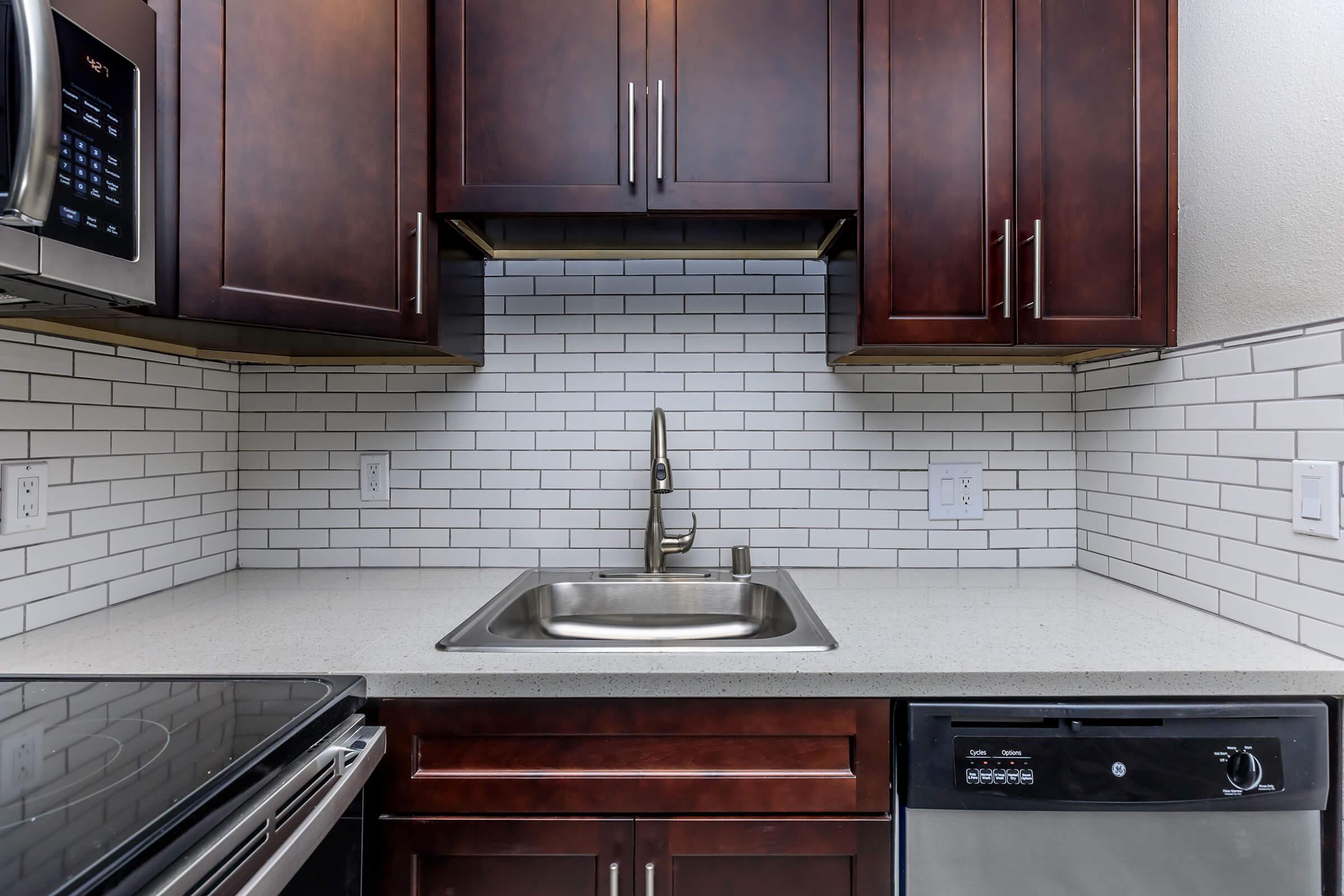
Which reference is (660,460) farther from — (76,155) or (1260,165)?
(1260,165)

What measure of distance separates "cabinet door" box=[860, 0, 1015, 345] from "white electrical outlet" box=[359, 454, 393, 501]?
3.86ft

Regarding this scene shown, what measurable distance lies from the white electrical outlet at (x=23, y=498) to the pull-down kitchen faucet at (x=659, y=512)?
3.61 ft

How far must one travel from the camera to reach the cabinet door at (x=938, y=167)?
53.6 inches

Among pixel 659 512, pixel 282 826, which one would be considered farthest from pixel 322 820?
pixel 659 512

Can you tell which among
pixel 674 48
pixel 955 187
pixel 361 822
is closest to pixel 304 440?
pixel 361 822

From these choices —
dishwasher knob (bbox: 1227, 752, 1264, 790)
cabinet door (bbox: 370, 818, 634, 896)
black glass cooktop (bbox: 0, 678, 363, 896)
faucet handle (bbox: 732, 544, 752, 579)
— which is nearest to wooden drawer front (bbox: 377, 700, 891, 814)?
cabinet door (bbox: 370, 818, 634, 896)

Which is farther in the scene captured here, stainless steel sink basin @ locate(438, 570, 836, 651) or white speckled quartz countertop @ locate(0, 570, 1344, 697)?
stainless steel sink basin @ locate(438, 570, 836, 651)

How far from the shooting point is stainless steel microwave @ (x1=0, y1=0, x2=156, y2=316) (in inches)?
28.9

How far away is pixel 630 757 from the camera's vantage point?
1.03 metres

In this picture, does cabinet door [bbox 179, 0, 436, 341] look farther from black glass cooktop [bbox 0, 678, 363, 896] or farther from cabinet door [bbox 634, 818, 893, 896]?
cabinet door [bbox 634, 818, 893, 896]

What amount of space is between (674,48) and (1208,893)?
1.63 m

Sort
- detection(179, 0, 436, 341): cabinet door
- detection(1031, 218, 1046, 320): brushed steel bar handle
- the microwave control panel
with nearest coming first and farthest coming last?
the microwave control panel, detection(179, 0, 436, 341): cabinet door, detection(1031, 218, 1046, 320): brushed steel bar handle

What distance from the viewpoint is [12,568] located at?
1174 millimetres

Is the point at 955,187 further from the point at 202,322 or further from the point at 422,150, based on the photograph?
the point at 202,322
